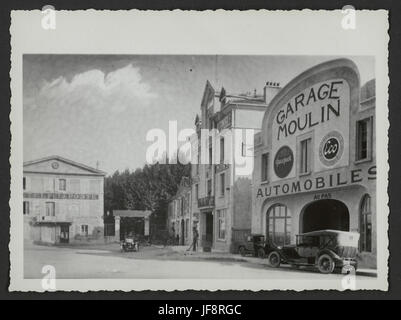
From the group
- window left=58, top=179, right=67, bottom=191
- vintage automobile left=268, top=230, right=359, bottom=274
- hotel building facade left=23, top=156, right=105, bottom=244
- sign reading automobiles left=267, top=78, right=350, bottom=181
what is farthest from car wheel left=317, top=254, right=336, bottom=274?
window left=58, top=179, right=67, bottom=191

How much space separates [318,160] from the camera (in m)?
8.51

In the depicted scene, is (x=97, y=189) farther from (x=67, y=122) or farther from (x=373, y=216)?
(x=373, y=216)

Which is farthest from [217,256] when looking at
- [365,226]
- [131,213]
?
[365,226]

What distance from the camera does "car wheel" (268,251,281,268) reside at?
853 cm

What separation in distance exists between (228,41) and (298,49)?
1.05m

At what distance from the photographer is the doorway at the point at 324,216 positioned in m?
8.38

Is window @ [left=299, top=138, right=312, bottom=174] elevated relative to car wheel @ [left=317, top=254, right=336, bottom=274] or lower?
elevated

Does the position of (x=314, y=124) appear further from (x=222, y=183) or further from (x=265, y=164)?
(x=222, y=183)

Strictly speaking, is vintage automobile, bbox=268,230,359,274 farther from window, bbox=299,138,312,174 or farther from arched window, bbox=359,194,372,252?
window, bbox=299,138,312,174

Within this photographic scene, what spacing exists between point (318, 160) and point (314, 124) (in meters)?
0.55

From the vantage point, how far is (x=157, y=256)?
8719 mm

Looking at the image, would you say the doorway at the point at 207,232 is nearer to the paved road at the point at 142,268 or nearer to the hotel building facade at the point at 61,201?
the paved road at the point at 142,268

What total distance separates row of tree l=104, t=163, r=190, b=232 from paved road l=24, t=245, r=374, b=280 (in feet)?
2.14
